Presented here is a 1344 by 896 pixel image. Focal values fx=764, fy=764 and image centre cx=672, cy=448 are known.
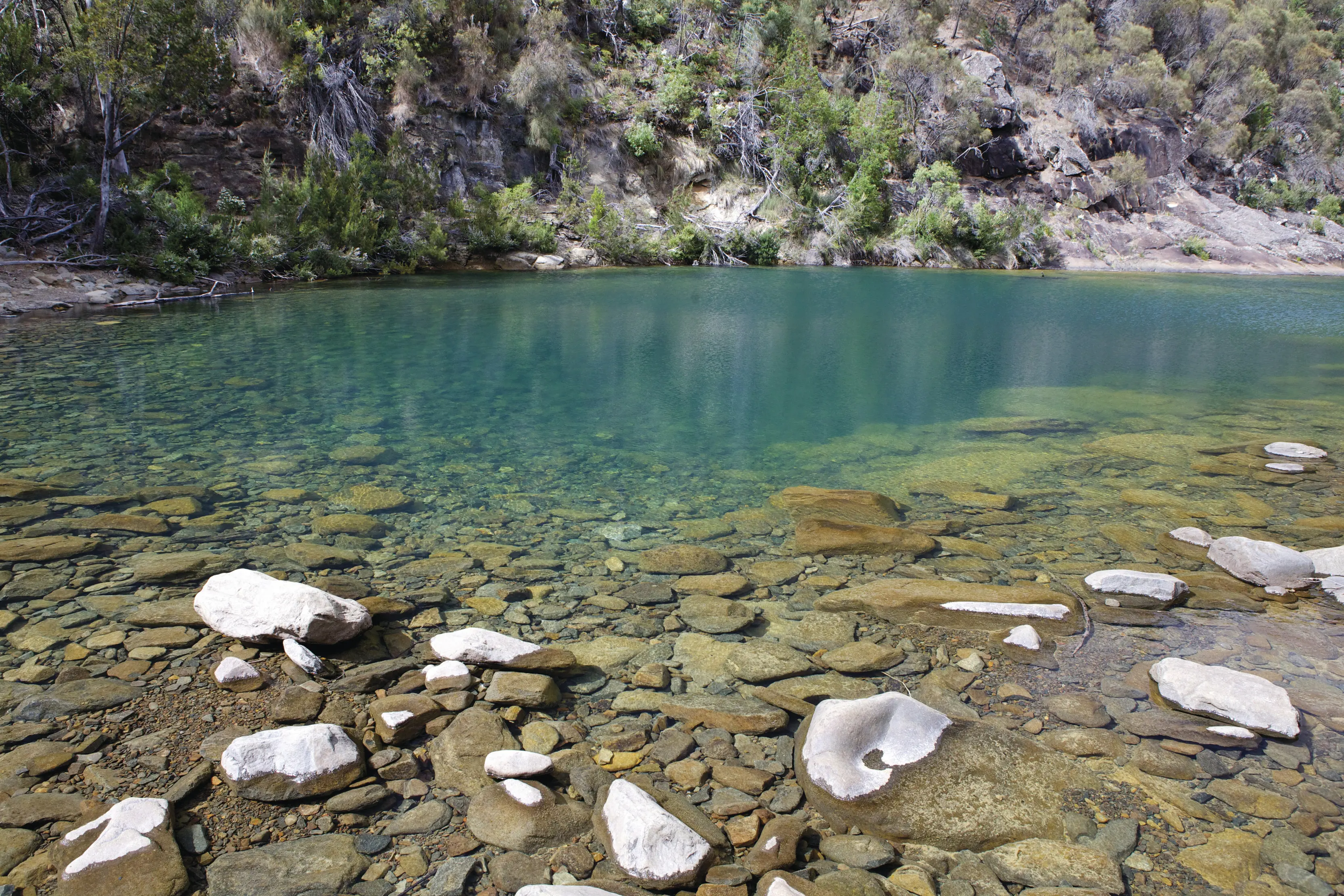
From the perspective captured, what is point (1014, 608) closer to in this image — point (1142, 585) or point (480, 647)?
point (1142, 585)

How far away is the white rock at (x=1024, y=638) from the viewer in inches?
195

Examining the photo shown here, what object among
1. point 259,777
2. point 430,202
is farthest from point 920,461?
point 430,202

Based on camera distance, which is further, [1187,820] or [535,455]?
[535,455]

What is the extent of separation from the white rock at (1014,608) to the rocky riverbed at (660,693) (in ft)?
0.09

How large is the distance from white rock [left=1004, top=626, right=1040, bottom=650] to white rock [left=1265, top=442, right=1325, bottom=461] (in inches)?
257

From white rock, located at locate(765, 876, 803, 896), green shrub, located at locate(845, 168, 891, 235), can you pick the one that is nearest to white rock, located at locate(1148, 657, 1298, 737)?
white rock, located at locate(765, 876, 803, 896)

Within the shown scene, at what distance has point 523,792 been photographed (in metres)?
3.48

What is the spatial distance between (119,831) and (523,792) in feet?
5.15

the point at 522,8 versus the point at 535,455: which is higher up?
the point at 522,8

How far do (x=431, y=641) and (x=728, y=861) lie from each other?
2.41 metres

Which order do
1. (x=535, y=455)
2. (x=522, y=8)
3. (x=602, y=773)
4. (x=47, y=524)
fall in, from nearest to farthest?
(x=602, y=773), (x=47, y=524), (x=535, y=455), (x=522, y=8)

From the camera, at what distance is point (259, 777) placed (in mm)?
3432

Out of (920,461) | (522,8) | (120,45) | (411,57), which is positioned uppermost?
(522,8)

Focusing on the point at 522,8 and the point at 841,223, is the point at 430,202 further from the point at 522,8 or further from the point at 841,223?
the point at 841,223
